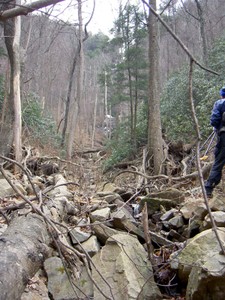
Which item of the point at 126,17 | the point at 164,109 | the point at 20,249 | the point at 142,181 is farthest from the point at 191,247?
the point at 126,17

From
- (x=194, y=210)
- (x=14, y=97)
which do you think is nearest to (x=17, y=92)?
(x=14, y=97)

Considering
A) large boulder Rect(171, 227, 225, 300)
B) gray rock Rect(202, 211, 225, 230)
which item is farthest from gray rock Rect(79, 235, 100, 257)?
gray rock Rect(202, 211, 225, 230)

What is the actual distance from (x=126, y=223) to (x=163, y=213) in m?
0.87

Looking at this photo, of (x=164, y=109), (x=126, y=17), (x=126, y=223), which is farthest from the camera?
(x=126, y=17)

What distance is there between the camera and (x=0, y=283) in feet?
6.36

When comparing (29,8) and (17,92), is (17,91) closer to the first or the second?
(17,92)

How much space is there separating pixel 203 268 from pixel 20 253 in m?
1.46

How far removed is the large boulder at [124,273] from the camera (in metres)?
2.99

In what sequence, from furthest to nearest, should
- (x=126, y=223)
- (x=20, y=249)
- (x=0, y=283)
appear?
(x=126, y=223)
(x=20, y=249)
(x=0, y=283)

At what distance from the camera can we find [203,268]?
268 cm

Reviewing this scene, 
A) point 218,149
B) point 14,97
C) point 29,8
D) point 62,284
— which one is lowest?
point 62,284

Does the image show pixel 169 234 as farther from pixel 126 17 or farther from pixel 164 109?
pixel 126 17

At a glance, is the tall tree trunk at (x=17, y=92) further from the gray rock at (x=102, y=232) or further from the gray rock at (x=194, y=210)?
the gray rock at (x=194, y=210)

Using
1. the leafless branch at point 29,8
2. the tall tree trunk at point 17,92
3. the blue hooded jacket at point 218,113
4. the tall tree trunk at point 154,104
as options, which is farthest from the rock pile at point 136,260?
the tall tree trunk at point 154,104
